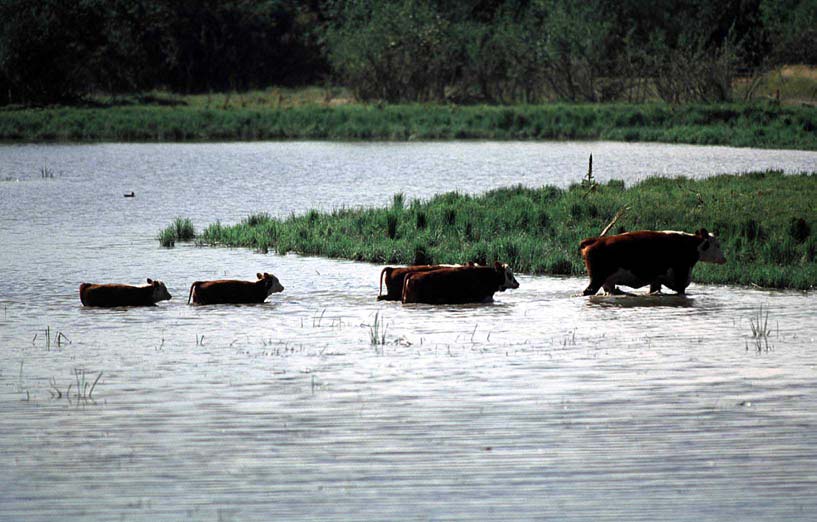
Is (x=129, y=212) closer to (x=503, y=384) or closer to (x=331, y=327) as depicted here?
(x=331, y=327)

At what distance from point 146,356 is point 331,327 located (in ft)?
7.38

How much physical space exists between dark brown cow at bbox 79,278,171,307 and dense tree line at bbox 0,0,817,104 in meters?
41.2

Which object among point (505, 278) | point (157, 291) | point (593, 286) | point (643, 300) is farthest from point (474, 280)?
point (157, 291)

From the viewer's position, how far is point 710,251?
15.8 m

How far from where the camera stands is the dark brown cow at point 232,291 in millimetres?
14867

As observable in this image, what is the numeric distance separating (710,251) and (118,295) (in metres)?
6.74

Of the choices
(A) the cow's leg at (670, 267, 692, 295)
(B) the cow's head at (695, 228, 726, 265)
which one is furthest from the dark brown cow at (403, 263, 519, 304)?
(B) the cow's head at (695, 228, 726, 265)

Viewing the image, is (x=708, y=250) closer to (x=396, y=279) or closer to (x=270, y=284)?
(x=396, y=279)

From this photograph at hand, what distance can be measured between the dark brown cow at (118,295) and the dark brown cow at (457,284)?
276 centimetres

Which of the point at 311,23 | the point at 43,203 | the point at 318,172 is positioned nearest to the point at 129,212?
the point at 43,203

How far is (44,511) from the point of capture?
7.60m

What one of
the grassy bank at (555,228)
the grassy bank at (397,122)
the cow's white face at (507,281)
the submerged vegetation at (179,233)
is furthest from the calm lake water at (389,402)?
the grassy bank at (397,122)

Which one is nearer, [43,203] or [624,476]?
[624,476]

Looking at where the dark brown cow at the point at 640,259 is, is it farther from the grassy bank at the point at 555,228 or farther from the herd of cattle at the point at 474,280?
the grassy bank at the point at 555,228
